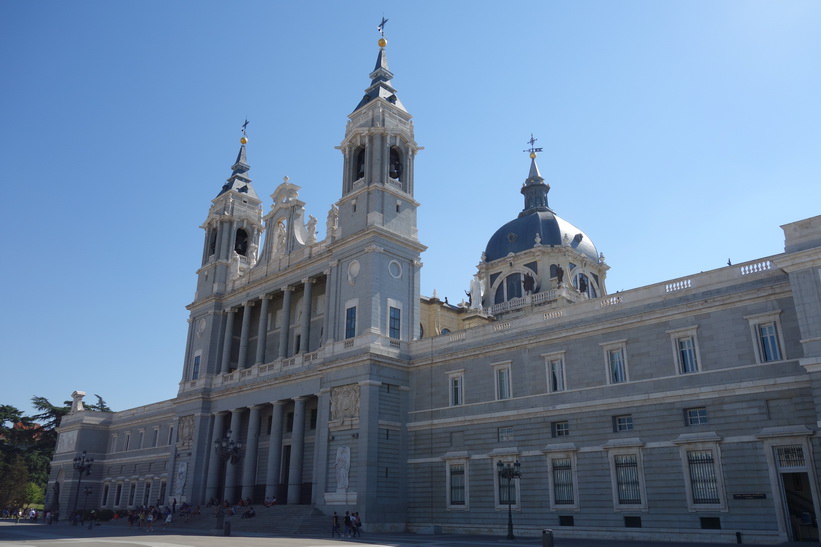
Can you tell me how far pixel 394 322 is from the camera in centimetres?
4503

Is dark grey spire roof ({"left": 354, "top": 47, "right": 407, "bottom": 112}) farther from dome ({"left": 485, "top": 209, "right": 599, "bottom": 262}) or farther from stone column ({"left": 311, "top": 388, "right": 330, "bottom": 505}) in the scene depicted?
dome ({"left": 485, "top": 209, "right": 599, "bottom": 262})

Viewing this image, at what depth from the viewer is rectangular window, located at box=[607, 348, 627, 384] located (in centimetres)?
3362

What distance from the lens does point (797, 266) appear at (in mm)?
27125

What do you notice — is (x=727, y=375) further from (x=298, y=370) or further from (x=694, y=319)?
(x=298, y=370)

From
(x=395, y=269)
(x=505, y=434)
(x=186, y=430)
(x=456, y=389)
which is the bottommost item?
(x=505, y=434)

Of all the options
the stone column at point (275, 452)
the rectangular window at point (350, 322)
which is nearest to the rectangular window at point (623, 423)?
the rectangular window at point (350, 322)

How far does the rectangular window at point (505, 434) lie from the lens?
1470 inches

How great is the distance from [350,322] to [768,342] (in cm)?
2533

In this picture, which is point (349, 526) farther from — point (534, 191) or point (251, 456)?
point (534, 191)

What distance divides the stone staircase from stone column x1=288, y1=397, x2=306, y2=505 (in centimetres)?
139

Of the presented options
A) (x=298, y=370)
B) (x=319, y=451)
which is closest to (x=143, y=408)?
(x=298, y=370)

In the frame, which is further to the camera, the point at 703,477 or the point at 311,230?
the point at 311,230

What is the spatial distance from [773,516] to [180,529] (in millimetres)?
36475

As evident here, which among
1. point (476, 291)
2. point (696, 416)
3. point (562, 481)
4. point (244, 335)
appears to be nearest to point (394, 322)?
point (562, 481)
